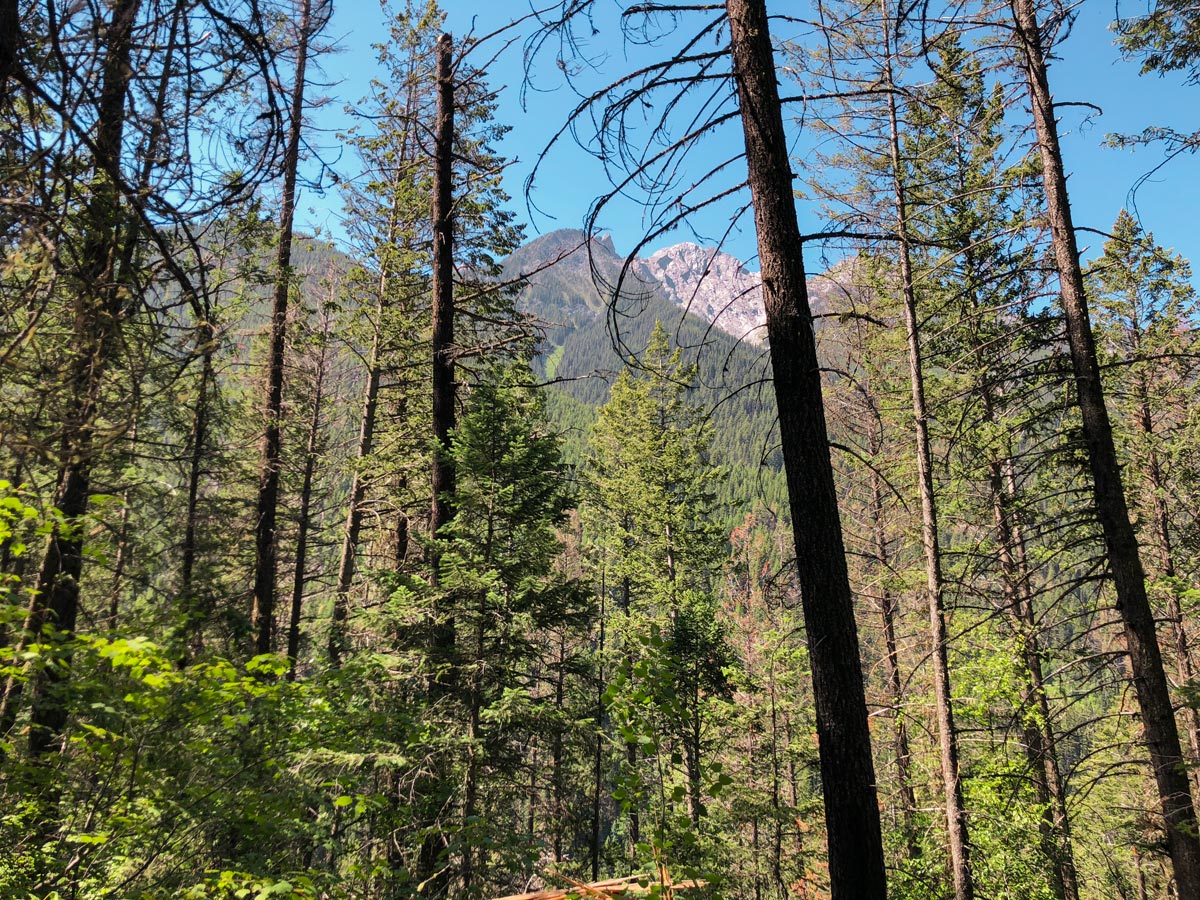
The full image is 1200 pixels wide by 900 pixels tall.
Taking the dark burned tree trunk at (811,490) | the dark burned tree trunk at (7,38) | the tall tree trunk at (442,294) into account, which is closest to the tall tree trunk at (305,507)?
the tall tree trunk at (442,294)

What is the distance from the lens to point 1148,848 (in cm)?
539

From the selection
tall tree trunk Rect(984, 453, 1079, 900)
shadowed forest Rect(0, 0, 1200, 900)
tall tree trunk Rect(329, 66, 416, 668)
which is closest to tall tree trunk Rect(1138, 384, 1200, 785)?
shadowed forest Rect(0, 0, 1200, 900)

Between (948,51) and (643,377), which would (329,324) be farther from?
(948,51)

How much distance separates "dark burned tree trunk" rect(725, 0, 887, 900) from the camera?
9.34 feet

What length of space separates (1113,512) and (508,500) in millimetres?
6394

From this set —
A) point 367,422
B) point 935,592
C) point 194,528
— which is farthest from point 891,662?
point 194,528

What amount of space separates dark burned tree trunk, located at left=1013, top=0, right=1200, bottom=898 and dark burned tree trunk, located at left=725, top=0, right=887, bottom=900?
318 centimetres

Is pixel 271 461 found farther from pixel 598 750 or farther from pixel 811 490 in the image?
pixel 598 750

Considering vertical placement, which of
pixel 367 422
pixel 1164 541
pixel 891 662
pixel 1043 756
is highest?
pixel 367 422

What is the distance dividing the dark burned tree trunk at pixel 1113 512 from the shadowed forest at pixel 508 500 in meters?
0.05

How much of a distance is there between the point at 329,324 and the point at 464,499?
330 inches

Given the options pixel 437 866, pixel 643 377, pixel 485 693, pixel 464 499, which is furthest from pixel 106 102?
pixel 643 377

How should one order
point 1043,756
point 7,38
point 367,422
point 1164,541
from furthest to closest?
point 1164,541
point 367,422
point 1043,756
point 7,38

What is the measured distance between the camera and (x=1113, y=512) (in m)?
5.66
